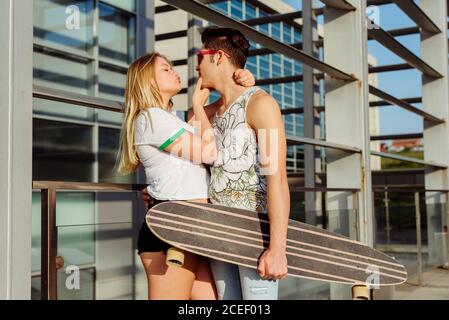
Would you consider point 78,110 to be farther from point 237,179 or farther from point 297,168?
point 237,179

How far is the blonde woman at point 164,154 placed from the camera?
2.10m

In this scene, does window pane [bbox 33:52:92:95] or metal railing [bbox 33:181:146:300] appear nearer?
metal railing [bbox 33:181:146:300]

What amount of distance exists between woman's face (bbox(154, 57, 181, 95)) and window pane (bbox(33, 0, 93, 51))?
423 cm

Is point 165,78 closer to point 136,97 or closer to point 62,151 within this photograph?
point 136,97

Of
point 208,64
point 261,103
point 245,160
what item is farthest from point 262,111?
point 208,64

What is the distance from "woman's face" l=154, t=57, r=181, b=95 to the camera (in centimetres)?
221

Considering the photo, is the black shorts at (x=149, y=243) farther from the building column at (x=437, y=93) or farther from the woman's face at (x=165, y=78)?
the building column at (x=437, y=93)

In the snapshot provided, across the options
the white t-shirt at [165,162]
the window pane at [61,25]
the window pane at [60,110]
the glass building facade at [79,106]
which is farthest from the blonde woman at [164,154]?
the window pane at [61,25]

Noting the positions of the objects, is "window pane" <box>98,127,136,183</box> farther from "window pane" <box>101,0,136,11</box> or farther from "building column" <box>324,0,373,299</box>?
"building column" <box>324,0,373,299</box>

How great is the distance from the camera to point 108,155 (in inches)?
288

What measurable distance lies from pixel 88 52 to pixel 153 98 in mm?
5233

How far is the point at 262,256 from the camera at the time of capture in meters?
2.10

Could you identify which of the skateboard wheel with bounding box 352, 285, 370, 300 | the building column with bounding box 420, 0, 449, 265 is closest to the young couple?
the skateboard wheel with bounding box 352, 285, 370, 300
